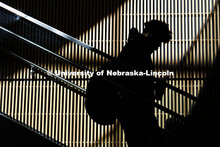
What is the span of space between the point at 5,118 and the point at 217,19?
15.0 ft

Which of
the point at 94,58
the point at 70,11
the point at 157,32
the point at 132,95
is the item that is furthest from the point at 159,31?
the point at 70,11

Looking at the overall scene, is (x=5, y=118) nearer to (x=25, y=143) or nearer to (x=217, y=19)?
(x=25, y=143)

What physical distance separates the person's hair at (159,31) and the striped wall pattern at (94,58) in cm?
289

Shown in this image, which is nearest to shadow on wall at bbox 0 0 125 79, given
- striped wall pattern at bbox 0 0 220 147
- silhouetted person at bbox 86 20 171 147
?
striped wall pattern at bbox 0 0 220 147

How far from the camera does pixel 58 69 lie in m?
5.32

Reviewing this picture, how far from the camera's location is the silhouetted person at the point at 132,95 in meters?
2.29

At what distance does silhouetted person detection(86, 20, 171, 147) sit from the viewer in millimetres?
2289

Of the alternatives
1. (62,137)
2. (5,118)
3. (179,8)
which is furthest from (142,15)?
(5,118)

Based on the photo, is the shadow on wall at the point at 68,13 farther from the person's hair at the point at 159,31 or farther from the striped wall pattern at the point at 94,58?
the person's hair at the point at 159,31

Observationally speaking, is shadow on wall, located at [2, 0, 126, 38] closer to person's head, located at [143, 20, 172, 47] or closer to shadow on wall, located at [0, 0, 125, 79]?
shadow on wall, located at [0, 0, 125, 79]

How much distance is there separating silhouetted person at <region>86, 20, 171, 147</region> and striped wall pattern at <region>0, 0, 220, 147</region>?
9.18 ft

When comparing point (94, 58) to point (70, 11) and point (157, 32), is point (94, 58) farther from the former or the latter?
point (157, 32)

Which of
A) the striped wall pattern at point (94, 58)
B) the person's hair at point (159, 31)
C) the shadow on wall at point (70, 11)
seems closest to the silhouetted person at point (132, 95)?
the person's hair at point (159, 31)

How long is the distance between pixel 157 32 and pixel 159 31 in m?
0.02
